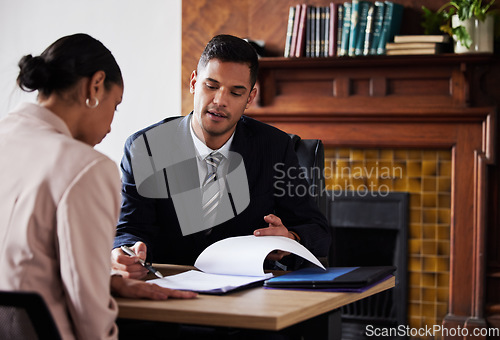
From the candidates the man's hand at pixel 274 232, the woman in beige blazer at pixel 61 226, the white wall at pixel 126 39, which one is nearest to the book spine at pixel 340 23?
the white wall at pixel 126 39

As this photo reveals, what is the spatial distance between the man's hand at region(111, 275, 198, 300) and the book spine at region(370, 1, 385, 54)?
A: 7.93 feet

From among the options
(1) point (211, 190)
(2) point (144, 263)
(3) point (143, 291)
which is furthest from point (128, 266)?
(1) point (211, 190)

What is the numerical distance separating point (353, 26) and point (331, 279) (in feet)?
7.44

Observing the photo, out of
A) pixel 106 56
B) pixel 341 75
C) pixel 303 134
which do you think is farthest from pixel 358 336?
pixel 106 56

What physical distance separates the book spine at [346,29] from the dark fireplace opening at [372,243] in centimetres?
78

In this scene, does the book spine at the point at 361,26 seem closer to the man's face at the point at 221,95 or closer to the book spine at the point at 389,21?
the book spine at the point at 389,21

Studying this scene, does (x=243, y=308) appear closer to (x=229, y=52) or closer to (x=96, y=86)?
(x=96, y=86)

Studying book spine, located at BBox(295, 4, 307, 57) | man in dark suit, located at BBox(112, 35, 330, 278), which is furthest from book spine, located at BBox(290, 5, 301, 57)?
man in dark suit, located at BBox(112, 35, 330, 278)

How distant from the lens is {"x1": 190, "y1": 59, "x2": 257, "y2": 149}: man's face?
1934mm

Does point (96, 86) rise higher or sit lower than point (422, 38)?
lower

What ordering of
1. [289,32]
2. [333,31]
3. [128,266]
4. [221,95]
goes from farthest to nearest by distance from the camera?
[289,32], [333,31], [221,95], [128,266]

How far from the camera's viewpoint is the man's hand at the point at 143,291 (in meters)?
1.19

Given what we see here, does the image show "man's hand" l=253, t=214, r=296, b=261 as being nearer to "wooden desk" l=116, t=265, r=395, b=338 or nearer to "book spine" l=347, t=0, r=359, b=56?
"wooden desk" l=116, t=265, r=395, b=338

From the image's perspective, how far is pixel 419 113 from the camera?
132 inches
